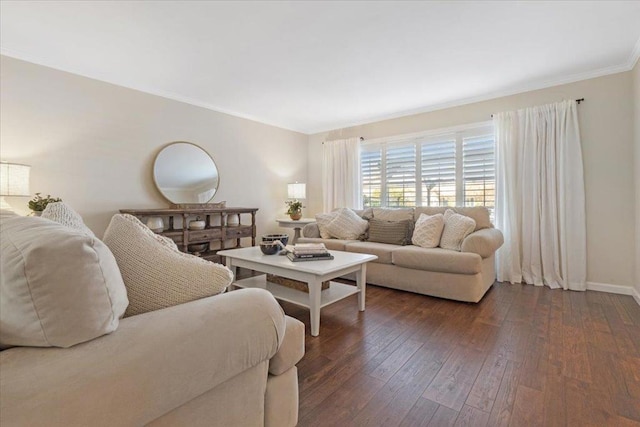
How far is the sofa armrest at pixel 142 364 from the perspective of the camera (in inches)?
23.0

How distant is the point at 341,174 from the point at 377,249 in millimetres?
1954

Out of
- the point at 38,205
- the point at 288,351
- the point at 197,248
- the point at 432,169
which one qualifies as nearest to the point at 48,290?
the point at 288,351

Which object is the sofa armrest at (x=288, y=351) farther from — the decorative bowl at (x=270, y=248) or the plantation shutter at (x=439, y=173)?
the plantation shutter at (x=439, y=173)

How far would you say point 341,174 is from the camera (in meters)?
4.94

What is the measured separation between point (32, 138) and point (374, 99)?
358cm

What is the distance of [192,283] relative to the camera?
3.27 feet

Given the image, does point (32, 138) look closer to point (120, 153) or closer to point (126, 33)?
point (120, 153)

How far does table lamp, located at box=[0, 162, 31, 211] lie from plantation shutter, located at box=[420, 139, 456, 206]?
428 cm

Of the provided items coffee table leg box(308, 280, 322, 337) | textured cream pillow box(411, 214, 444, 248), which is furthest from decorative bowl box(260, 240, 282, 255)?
textured cream pillow box(411, 214, 444, 248)

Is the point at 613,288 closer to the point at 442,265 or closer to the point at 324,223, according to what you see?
the point at 442,265

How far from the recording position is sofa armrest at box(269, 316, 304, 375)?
3.51ft

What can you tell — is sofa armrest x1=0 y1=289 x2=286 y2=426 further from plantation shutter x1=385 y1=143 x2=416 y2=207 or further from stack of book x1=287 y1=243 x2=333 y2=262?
plantation shutter x1=385 y1=143 x2=416 y2=207

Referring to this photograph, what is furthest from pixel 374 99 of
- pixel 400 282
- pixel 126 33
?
pixel 126 33

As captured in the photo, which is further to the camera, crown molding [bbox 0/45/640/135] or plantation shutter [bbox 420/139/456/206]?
plantation shutter [bbox 420/139/456/206]
